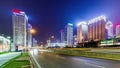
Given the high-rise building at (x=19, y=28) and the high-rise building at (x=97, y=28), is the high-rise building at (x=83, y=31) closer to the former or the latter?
the high-rise building at (x=97, y=28)

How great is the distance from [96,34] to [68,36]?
132 ft

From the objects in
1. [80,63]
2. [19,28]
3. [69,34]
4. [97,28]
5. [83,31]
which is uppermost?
[97,28]

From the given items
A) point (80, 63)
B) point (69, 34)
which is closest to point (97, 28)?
point (69, 34)

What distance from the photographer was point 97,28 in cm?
15338

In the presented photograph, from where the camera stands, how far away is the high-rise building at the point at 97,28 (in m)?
147

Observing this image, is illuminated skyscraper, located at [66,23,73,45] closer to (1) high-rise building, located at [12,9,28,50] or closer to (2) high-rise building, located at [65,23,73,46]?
(2) high-rise building, located at [65,23,73,46]

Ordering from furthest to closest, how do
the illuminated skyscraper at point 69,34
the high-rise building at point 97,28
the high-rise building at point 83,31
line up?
the illuminated skyscraper at point 69,34 → the high-rise building at point 83,31 → the high-rise building at point 97,28

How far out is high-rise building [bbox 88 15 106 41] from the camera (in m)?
147

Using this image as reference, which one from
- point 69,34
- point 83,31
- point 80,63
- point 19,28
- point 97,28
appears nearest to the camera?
point 80,63

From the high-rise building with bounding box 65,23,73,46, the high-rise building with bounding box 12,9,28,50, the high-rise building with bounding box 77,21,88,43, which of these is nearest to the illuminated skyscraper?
the high-rise building with bounding box 65,23,73,46

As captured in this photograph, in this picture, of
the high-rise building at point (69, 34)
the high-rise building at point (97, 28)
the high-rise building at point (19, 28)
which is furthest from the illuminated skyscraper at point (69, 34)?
the high-rise building at point (19, 28)

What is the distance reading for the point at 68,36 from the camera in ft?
628

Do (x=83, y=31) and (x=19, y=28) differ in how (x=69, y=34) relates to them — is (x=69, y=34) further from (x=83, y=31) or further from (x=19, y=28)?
(x=19, y=28)

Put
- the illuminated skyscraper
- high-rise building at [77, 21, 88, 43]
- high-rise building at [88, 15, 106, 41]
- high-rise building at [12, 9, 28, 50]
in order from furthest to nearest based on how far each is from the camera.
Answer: the illuminated skyscraper → high-rise building at [77, 21, 88, 43] → high-rise building at [88, 15, 106, 41] → high-rise building at [12, 9, 28, 50]
